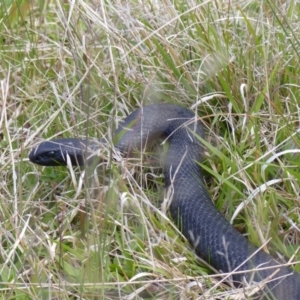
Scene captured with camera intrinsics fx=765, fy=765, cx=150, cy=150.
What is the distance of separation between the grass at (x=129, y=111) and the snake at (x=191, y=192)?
0.17 feet

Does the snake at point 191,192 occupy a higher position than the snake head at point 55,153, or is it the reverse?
the snake head at point 55,153

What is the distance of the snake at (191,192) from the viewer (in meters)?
2.40

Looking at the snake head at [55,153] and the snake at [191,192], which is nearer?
the snake at [191,192]

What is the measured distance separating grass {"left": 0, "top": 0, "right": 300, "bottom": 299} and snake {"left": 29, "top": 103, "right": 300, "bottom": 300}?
0.05m

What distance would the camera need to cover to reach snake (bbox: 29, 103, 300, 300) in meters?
2.40

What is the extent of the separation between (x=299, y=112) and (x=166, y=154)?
56cm

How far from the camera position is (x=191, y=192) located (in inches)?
112

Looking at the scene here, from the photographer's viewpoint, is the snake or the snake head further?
the snake head

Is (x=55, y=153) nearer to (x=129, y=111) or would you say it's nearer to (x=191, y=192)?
(x=129, y=111)

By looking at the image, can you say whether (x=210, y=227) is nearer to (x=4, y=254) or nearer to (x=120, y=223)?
(x=120, y=223)

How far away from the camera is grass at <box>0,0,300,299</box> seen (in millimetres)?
2482

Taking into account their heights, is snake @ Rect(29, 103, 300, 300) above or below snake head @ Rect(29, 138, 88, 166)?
below

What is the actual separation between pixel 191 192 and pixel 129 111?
0.62m

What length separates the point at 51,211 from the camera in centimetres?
288
